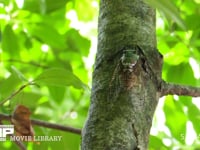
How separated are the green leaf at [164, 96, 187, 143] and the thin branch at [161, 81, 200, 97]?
0.39 meters

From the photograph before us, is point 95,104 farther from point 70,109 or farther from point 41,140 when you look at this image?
point 70,109

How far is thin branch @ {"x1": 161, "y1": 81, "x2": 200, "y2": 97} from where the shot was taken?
0.52 m

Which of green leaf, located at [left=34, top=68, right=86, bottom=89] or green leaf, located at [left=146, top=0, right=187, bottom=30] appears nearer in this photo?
green leaf, located at [left=146, top=0, right=187, bottom=30]

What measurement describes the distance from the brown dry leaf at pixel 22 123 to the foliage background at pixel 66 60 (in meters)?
0.11

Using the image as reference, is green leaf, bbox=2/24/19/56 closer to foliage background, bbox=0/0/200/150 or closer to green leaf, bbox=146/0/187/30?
foliage background, bbox=0/0/200/150

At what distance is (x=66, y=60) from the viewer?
3.85 feet

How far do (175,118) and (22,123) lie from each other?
0.43 m

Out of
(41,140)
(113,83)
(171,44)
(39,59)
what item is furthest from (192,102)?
(39,59)

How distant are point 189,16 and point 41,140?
0.48 m

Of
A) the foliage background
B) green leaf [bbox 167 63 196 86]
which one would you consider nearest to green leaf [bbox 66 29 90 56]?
the foliage background

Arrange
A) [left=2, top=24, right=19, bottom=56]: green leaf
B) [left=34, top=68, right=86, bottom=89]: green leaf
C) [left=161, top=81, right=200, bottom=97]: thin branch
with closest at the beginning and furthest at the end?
[left=161, top=81, right=200, bottom=97]: thin branch
[left=34, top=68, right=86, bottom=89]: green leaf
[left=2, top=24, right=19, bottom=56]: green leaf

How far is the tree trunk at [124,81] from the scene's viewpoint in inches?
17.8

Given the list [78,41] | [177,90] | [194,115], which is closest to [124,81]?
[177,90]

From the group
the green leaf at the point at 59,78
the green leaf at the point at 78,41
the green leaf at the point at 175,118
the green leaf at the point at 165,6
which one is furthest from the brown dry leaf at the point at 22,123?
the green leaf at the point at 78,41
